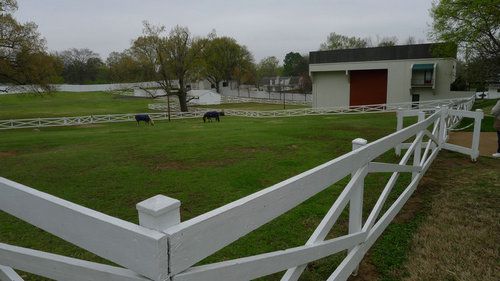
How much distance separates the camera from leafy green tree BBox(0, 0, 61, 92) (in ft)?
75.0

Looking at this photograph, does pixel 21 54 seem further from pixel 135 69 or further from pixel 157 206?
pixel 157 206

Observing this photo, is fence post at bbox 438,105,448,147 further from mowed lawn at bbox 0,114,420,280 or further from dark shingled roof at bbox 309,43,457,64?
dark shingled roof at bbox 309,43,457,64

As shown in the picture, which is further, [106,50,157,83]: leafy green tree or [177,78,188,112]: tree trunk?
[177,78,188,112]: tree trunk

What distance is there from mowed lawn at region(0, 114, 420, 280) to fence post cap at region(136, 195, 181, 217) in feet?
7.73

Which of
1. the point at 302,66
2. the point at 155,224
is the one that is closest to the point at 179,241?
the point at 155,224

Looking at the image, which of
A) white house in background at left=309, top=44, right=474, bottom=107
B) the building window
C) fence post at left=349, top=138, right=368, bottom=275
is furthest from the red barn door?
fence post at left=349, top=138, right=368, bottom=275

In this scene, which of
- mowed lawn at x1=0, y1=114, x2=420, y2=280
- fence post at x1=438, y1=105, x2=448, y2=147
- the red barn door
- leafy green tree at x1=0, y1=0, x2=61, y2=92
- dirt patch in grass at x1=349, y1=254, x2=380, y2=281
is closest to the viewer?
dirt patch in grass at x1=349, y1=254, x2=380, y2=281

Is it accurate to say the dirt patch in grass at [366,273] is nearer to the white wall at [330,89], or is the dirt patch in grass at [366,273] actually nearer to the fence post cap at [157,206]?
the fence post cap at [157,206]

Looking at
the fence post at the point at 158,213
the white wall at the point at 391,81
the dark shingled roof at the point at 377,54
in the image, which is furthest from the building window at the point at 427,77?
the fence post at the point at 158,213

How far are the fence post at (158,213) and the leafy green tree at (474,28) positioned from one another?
21016 mm

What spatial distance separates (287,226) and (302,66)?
3247 inches

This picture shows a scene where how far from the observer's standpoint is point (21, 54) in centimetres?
2378

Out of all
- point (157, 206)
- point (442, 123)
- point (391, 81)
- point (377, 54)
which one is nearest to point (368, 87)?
point (391, 81)

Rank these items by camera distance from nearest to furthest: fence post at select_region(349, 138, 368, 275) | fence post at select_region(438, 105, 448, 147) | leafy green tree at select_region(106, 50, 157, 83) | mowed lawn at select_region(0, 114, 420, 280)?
fence post at select_region(349, 138, 368, 275)
mowed lawn at select_region(0, 114, 420, 280)
fence post at select_region(438, 105, 448, 147)
leafy green tree at select_region(106, 50, 157, 83)
